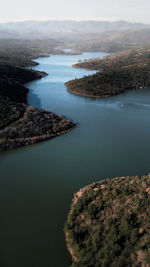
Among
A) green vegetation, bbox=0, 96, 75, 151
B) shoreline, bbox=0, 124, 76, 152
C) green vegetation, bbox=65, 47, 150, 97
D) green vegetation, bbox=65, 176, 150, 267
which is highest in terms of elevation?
green vegetation, bbox=65, 47, 150, 97

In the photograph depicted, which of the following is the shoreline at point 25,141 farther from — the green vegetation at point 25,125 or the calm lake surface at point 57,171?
the calm lake surface at point 57,171

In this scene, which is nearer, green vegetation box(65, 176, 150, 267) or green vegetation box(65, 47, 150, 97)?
green vegetation box(65, 176, 150, 267)

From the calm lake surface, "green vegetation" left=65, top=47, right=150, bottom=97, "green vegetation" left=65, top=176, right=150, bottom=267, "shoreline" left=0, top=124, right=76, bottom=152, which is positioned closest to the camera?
"green vegetation" left=65, top=176, right=150, bottom=267

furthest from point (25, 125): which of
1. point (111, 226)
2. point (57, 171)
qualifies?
point (111, 226)

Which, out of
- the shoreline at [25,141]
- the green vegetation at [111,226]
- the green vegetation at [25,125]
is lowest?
the green vegetation at [111,226]

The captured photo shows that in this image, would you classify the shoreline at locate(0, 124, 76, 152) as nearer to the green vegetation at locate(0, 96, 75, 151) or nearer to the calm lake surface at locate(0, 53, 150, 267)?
the green vegetation at locate(0, 96, 75, 151)

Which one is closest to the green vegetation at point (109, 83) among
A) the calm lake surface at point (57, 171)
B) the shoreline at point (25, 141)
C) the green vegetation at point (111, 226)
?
the calm lake surface at point (57, 171)

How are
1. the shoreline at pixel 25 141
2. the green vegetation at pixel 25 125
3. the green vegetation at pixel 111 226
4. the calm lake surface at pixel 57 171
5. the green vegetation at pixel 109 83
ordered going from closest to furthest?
the green vegetation at pixel 111 226 → the calm lake surface at pixel 57 171 → the shoreline at pixel 25 141 → the green vegetation at pixel 25 125 → the green vegetation at pixel 109 83

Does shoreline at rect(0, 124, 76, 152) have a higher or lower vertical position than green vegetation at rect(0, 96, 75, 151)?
lower

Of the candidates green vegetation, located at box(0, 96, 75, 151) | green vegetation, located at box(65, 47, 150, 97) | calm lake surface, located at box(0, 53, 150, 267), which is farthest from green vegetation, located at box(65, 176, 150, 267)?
green vegetation, located at box(65, 47, 150, 97)
